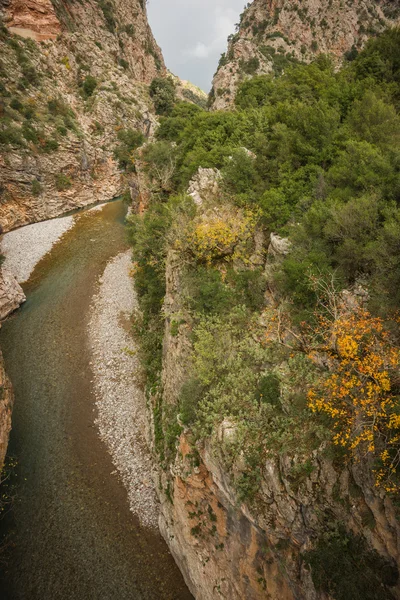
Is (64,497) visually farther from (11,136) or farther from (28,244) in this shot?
(11,136)

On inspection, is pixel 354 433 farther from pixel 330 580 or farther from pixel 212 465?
pixel 212 465

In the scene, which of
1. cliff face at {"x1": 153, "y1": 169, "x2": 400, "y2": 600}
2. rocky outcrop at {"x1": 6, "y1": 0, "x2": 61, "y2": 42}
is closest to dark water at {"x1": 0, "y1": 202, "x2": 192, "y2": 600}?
cliff face at {"x1": 153, "y1": 169, "x2": 400, "y2": 600}

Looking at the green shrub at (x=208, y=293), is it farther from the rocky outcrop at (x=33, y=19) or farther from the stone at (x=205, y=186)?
the rocky outcrop at (x=33, y=19)

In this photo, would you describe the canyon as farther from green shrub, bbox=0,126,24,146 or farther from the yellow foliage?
the yellow foliage

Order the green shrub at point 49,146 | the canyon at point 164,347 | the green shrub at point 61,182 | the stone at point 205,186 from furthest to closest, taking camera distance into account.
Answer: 1. the green shrub at point 61,182
2. the green shrub at point 49,146
3. the stone at point 205,186
4. the canyon at point 164,347

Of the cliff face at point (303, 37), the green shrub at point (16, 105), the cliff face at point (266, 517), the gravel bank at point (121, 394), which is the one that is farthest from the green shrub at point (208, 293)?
the green shrub at point (16, 105)

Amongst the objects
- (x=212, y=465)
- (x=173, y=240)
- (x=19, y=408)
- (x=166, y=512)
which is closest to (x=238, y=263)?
(x=173, y=240)
